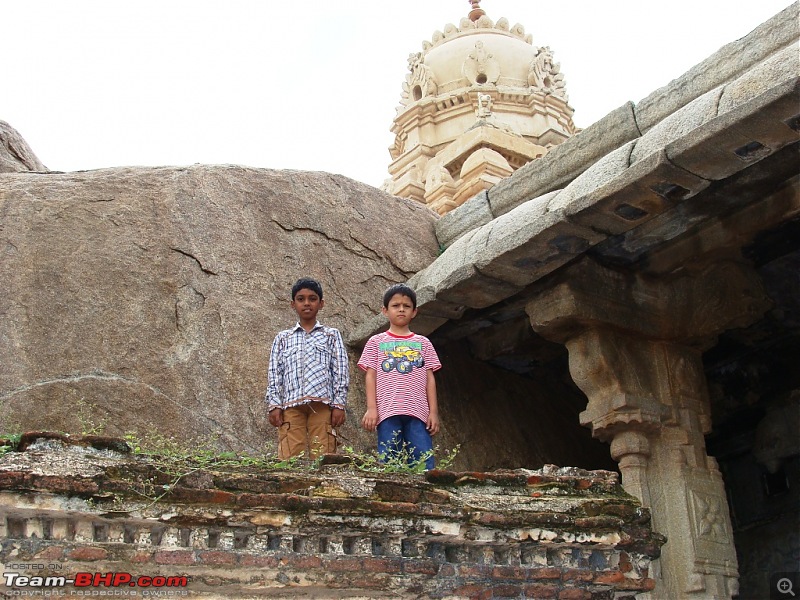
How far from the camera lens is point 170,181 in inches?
297

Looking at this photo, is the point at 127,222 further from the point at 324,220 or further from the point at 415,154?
the point at 415,154

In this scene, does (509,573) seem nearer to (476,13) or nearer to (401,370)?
(401,370)

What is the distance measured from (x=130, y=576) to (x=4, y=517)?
1.30 ft

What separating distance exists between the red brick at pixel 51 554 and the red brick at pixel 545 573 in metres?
1.55

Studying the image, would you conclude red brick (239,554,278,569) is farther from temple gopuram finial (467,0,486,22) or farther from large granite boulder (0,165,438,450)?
temple gopuram finial (467,0,486,22)

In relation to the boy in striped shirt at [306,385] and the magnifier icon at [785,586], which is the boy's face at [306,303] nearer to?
the boy in striped shirt at [306,385]

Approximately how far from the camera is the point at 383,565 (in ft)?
10.6

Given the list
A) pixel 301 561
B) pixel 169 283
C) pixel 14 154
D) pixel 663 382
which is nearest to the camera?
pixel 301 561

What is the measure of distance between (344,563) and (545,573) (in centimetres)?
76

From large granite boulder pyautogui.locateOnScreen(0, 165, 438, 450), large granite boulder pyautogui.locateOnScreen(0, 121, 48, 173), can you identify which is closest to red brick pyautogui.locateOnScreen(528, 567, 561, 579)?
large granite boulder pyautogui.locateOnScreen(0, 165, 438, 450)

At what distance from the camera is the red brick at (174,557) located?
296 centimetres

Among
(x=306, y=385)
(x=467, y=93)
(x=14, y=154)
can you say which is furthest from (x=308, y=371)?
(x=467, y=93)

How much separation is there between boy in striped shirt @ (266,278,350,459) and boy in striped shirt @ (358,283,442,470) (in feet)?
0.85

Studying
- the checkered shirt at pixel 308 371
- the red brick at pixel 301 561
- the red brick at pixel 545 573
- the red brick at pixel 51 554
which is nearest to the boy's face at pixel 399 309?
the checkered shirt at pixel 308 371
